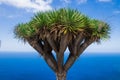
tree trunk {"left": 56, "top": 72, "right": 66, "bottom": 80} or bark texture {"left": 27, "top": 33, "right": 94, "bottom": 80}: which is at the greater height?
bark texture {"left": 27, "top": 33, "right": 94, "bottom": 80}

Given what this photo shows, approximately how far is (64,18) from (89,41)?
5.19ft

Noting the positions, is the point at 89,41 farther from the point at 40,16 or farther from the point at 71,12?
the point at 40,16

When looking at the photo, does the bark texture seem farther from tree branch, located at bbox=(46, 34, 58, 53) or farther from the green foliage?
the green foliage

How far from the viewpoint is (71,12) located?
11.3 m

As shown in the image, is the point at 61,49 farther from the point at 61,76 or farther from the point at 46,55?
the point at 61,76

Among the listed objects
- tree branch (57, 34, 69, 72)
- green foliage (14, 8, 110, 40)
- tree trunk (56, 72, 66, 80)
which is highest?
green foliage (14, 8, 110, 40)

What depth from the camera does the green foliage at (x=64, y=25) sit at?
10.8 meters

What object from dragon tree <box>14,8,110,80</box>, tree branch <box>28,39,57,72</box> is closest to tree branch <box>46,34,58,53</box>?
dragon tree <box>14,8,110,80</box>

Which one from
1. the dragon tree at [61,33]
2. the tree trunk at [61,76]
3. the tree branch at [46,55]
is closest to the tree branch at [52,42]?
the dragon tree at [61,33]

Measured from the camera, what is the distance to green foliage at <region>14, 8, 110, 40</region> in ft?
35.5

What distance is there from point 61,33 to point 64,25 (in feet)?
1.02

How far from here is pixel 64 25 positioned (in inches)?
423

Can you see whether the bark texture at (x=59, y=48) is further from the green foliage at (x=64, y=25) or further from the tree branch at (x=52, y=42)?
the green foliage at (x=64, y=25)

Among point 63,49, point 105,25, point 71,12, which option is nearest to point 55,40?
point 63,49
